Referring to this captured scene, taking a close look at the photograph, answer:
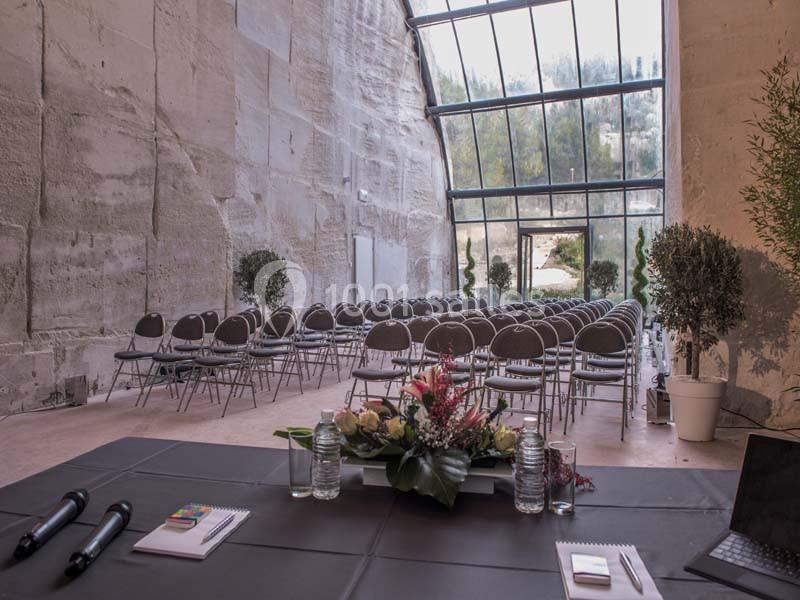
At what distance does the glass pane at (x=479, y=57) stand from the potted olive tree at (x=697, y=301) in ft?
42.1

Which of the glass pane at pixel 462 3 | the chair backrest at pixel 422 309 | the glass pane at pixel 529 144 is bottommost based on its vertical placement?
the chair backrest at pixel 422 309

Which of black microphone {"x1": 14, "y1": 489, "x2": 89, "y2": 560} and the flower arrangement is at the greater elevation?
the flower arrangement

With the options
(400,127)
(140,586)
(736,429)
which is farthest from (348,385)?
(400,127)

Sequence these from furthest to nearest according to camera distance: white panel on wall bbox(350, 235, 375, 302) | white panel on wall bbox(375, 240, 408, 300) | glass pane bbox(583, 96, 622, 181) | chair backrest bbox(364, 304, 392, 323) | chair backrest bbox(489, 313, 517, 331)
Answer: glass pane bbox(583, 96, 622, 181) < white panel on wall bbox(375, 240, 408, 300) < white panel on wall bbox(350, 235, 375, 302) < chair backrest bbox(364, 304, 392, 323) < chair backrest bbox(489, 313, 517, 331)

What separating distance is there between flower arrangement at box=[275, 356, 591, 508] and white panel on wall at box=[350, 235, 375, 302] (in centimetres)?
1097

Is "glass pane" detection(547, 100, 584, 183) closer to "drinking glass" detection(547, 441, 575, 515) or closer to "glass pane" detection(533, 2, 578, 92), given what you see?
"glass pane" detection(533, 2, 578, 92)

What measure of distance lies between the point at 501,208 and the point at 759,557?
16798 mm

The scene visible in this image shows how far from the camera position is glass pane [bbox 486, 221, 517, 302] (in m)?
17.6

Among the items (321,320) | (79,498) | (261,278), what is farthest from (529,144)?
(79,498)

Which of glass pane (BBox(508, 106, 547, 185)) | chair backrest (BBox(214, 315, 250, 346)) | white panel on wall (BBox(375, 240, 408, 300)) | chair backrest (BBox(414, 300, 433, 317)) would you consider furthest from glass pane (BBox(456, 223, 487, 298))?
chair backrest (BBox(214, 315, 250, 346))

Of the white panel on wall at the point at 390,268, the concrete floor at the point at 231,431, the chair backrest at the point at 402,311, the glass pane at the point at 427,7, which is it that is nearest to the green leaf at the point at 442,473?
the concrete floor at the point at 231,431

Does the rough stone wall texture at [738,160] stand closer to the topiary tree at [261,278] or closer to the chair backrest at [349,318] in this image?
the chair backrest at [349,318]

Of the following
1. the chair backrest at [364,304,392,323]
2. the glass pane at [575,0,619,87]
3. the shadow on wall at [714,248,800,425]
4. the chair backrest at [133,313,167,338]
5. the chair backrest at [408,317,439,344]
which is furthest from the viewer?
the glass pane at [575,0,619,87]

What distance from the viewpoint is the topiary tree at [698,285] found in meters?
4.47
